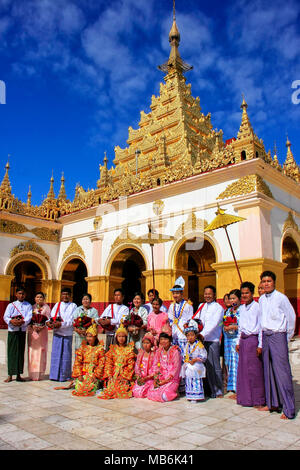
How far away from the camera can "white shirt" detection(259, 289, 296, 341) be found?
440 cm

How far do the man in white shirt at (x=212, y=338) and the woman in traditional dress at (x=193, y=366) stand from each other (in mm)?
197

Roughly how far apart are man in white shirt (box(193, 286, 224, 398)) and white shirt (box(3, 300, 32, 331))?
123 inches

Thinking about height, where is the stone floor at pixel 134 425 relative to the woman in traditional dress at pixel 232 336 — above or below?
below

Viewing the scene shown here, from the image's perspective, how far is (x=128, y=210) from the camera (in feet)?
43.1

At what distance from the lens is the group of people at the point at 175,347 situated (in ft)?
14.8

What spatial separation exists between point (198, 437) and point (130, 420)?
908 mm

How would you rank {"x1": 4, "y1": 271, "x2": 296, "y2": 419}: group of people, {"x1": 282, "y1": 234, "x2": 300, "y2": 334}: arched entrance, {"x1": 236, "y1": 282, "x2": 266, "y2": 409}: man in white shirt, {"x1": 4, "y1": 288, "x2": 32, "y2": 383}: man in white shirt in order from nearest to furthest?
{"x1": 4, "y1": 271, "x2": 296, "y2": 419}: group of people → {"x1": 236, "y1": 282, "x2": 266, "y2": 409}: man in white shirt → {"x1": 4, "y1": 288, "x2": 32, "y2": 383}: man in white shirt → {"x1": 282, "y1": 234, "x2": 300, "y2": 334}: arched entrance

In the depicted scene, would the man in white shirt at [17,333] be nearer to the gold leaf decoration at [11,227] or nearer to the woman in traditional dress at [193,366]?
the woman in traditional dress at [193,366]

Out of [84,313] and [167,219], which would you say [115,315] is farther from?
[167,219]

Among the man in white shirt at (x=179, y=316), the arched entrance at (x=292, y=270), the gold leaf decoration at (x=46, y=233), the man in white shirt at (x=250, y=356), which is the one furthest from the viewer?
the gold leaf decoration at (x=46, y=233)

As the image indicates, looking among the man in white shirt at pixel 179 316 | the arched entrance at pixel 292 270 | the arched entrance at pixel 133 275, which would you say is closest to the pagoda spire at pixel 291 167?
the arched entrance at pixel 292 270

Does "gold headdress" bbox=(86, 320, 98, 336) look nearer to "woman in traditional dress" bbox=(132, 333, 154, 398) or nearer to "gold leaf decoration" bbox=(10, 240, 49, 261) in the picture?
"woman in traditional dress" bbox=(132, 333, 154, 398)

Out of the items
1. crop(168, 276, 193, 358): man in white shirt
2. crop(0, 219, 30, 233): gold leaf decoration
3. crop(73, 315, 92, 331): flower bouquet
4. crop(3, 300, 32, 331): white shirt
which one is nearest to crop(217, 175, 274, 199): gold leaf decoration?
crop(168, 276, 193, 358): man in white shirt

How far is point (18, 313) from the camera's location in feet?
21.5
